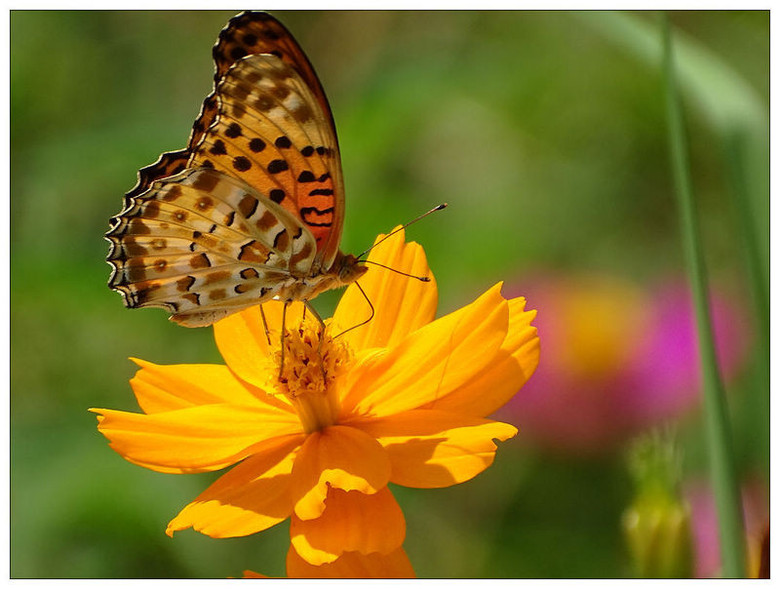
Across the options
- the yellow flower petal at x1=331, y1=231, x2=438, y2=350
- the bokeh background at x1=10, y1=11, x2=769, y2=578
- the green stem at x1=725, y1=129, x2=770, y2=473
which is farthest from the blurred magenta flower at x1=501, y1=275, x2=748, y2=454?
the green stem at x1=725, y1=129, x2=770, y2=473

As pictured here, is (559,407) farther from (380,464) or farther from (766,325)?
(766,325)

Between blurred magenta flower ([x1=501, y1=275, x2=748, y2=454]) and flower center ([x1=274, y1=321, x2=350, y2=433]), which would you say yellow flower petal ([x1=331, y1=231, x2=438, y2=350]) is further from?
blurred magenta flower ([x1=501, y1=275, x2=748, y2=454])

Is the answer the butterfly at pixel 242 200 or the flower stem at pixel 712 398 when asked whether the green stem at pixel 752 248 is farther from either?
the butterfly at pixel 242 200

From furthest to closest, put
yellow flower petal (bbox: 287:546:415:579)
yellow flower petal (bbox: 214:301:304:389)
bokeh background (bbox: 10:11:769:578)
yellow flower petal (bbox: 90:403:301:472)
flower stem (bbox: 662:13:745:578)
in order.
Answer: bokeh background (bbox: 10:11:769:578) < yellow flower petal (bbox: 214:301:304:389) < yellow flower petal (bbox: 90:403:301:472) < yellow flower petal (bbox: 287:546:415:579) < flower stem (bbox: 662:13:745:578)

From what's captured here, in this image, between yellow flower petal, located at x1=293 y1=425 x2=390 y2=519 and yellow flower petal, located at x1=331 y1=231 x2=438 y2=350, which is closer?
yellow flower petal, located at x1=293 y1=425 x2=390 y2=519

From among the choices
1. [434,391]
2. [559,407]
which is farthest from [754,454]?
[434,391]

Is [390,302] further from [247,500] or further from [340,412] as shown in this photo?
[247,500]
